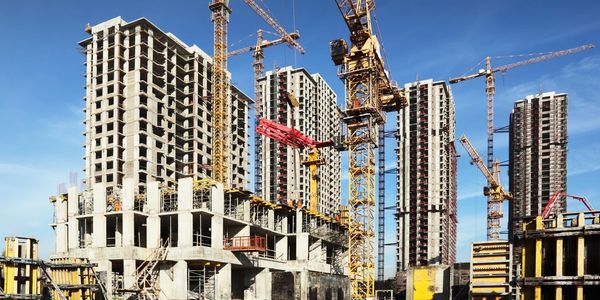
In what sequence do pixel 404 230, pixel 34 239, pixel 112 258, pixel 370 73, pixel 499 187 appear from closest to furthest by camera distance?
pixel 34 239 → pixel 112 258 → pixel 370 73 → pixel 499 187 → pixel 404 230

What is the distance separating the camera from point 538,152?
375ft

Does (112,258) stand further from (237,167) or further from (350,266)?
(237,167)

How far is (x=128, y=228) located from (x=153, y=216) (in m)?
2.78

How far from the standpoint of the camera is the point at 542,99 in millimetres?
114750

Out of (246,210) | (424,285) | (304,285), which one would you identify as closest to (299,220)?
(246,210)

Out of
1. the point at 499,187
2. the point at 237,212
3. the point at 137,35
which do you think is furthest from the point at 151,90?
the point at 499,187

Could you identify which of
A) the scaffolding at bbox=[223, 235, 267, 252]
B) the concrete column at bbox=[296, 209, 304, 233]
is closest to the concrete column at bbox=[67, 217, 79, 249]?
the scaffolding at bbox=[223, 235, 267, 252]

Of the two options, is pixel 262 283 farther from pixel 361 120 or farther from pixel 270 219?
pixel 361 120

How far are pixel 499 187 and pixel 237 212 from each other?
68838 millimetres

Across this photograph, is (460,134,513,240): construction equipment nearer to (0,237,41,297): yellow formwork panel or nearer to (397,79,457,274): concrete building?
(397,79,457,274): concrete building

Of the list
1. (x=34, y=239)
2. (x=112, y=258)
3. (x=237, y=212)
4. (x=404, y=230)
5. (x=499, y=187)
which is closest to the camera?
(x=34, y=239)

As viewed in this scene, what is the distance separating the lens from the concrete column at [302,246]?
70.8 m

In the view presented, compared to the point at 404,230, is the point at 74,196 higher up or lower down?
higher up

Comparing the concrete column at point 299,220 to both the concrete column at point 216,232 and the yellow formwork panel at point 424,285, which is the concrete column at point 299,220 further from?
the yellow formwork panel at point 424,285
